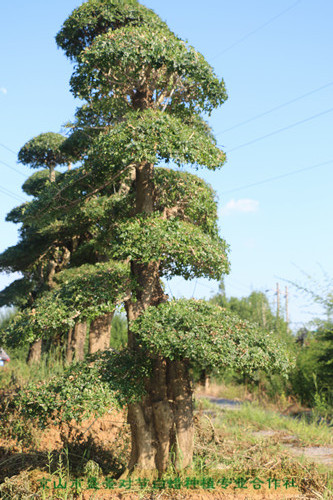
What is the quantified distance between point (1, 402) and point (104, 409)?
436 centimetres

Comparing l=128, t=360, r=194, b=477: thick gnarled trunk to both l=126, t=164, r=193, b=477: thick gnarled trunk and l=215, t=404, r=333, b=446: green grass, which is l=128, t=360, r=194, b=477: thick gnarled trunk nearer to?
l=126, t=164, r=193, b=477: thick gnarled trunk

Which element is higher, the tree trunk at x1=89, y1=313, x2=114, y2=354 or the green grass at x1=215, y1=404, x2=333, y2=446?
the tree trunk at x1=89, y1=313, x2=114, y2=354

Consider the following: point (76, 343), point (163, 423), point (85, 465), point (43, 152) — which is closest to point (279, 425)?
point (163, 423)

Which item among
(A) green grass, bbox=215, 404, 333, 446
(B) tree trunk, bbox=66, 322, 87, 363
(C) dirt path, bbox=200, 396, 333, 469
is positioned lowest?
(C) dirt path, bbox=200, 396, 333, 469

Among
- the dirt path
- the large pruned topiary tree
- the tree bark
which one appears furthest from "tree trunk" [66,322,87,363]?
the tree bark

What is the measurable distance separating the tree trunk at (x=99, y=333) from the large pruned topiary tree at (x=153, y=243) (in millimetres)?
6138

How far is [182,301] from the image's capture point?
5.24 m

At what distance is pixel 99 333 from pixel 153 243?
7.75 metres

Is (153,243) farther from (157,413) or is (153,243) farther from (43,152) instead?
(43,152)

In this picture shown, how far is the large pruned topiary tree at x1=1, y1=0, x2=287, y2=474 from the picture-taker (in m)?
4.93

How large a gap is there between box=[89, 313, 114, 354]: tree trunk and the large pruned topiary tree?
6.14 meters

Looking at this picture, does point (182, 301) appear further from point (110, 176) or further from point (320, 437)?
point (320, 437)

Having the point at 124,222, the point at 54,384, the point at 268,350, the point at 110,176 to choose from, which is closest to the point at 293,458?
the point at 268,350

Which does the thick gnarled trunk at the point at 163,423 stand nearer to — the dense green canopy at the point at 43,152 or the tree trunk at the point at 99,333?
the tree trunk at the point at 99,333
